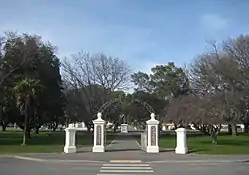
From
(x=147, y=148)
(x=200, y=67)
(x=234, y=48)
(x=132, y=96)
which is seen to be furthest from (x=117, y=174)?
(x=132, y=96)

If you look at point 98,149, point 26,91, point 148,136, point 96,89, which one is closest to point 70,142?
point 98,149

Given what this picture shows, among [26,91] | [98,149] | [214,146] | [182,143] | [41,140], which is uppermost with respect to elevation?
[26,91]

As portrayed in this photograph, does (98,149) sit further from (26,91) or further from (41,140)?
(41,140)

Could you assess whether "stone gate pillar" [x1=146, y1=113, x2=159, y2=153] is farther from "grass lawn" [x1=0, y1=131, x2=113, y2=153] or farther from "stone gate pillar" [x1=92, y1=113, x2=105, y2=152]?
"grass lawn" [x1=0, y1=131, x2=113, y2=153]

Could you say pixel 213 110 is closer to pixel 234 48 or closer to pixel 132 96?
pixel 234 48

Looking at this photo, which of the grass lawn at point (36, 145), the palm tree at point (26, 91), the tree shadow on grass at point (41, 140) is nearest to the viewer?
the grass lawn at point (36, 145)

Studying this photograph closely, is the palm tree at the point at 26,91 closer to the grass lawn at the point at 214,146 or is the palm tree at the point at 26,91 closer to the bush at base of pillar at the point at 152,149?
the grass lawn at the point at 214,146

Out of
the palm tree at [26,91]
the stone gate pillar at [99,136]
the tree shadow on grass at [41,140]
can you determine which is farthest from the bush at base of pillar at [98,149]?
the tree shadow on grass at [41,140]

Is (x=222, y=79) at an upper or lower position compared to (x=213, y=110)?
upper

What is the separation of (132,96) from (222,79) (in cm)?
2498

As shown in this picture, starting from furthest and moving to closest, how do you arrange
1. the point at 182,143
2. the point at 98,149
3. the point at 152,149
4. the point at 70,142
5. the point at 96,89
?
1. the point at 96,89
2. the point at 98,149
3. the point at 152,149
4. the point at 70,142
5. the point at 182,143

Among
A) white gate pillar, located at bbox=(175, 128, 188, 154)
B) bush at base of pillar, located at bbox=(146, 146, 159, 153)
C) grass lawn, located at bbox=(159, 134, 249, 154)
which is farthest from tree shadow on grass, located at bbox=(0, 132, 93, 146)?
white gate pillar, located at bbox=(175, 128, 188, 154)

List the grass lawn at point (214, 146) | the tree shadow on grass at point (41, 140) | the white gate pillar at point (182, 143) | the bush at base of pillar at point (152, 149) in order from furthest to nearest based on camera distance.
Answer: the tree shadow on grass at point (41, 140)
the grass lawn at point (214, 146)
the bush at base of pillar at point (152, 149)
the white gate pillar at point (182, 143)

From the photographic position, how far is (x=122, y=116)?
96.5 meters
